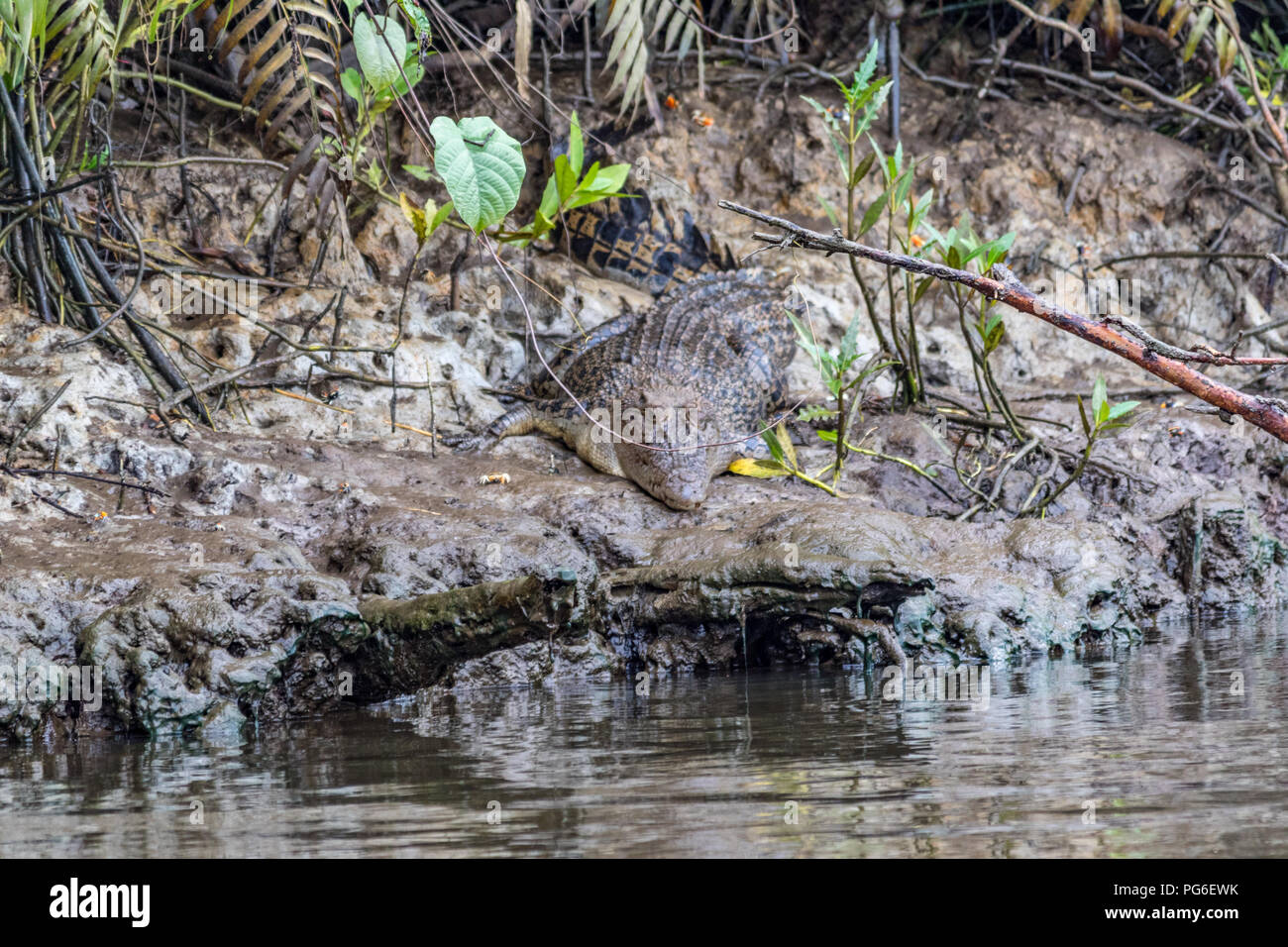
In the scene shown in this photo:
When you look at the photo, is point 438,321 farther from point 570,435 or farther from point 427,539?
point 427,539

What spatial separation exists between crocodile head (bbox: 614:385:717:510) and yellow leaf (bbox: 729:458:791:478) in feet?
0.66

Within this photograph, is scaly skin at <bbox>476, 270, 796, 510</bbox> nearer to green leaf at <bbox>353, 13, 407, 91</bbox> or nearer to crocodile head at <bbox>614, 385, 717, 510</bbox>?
crocodile head at <bbox>614, 385, 717, 510</bbox>

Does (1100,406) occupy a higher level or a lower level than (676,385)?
lower

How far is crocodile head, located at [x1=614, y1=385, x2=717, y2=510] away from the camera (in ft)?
18.7

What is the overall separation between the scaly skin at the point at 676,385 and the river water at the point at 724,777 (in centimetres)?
211

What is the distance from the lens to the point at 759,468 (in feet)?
19.8

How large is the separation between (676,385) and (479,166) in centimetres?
488

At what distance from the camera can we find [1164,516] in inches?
238

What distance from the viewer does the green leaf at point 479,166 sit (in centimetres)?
201

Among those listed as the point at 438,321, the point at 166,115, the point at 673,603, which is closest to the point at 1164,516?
the point at 673,603
